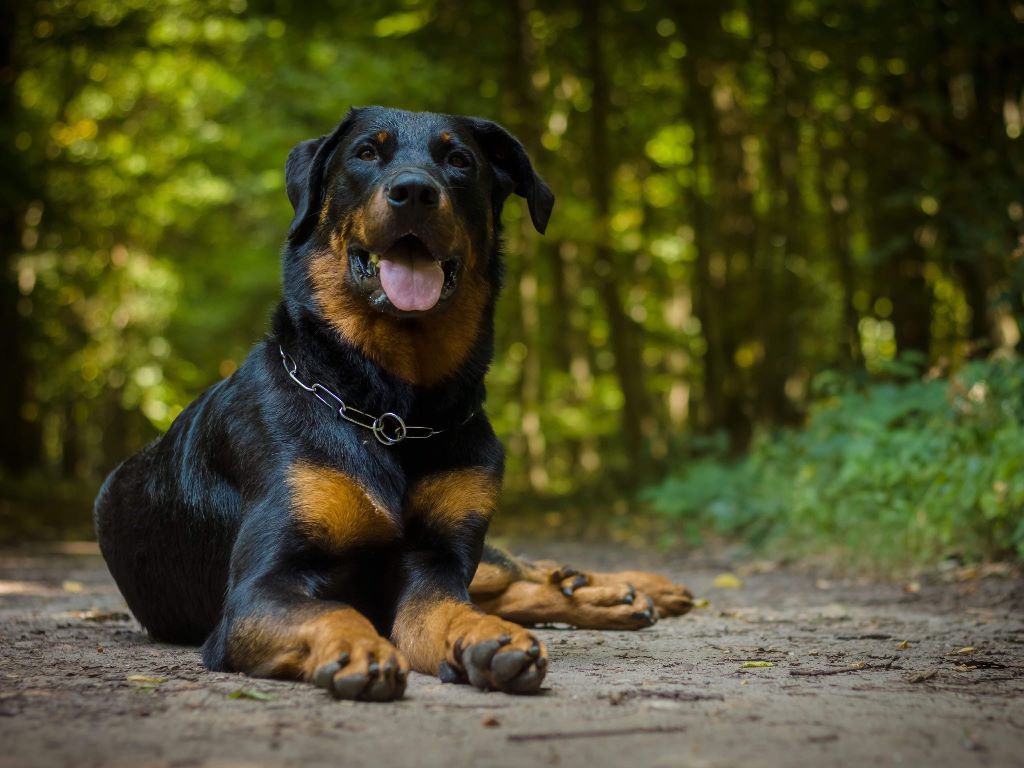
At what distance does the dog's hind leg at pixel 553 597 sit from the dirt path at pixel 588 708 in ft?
0.40

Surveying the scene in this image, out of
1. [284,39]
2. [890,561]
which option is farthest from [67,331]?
[890,561]

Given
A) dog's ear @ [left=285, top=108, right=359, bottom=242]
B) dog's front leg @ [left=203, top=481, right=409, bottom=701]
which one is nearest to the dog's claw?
dog's front leg @ [left=203, top=481, right=409, bottom=701]

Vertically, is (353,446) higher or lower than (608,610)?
higher

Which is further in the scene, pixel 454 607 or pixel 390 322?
pixel 390 322

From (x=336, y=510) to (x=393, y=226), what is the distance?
1.08m

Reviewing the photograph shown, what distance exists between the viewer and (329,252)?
474cm

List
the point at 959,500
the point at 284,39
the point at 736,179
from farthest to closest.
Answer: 1. the point at 284,39
2. the point at 736,179
3. the point at 959,500

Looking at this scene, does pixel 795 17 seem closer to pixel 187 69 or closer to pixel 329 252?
pixel 329 252

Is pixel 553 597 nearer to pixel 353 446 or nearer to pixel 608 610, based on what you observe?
pixel 608 610

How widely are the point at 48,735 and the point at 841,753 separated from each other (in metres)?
1.95

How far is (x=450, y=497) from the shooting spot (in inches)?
176

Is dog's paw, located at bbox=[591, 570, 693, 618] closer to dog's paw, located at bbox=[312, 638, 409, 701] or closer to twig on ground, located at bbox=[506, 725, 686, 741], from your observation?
dog's paw, located at bbox=[312, 638, 409, 701]

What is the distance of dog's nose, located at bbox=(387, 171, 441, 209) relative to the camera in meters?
4.41

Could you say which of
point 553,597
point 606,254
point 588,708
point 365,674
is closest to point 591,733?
point 588,708
